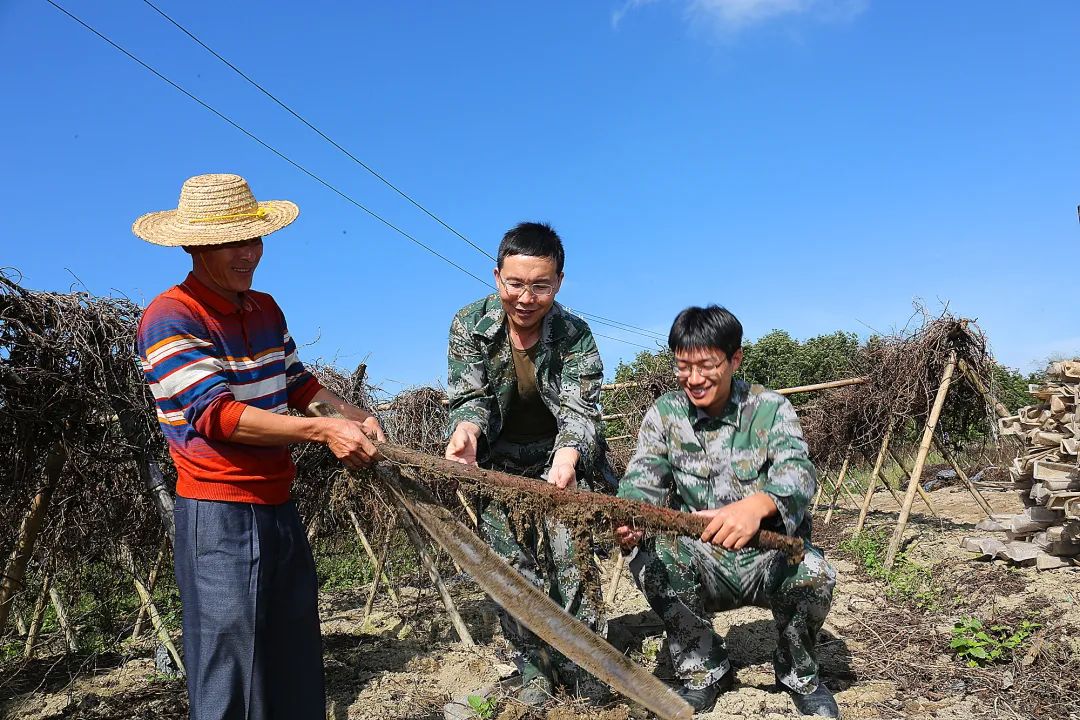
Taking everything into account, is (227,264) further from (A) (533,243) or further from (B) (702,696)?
(B) (702,696)

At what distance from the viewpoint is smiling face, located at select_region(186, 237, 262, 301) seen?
2725 mm

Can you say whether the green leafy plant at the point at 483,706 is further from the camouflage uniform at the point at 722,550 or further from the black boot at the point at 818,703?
the black boot at the point at 818,703

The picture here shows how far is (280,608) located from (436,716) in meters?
1.54

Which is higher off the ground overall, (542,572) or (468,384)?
(468,384)

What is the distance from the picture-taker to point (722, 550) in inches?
143

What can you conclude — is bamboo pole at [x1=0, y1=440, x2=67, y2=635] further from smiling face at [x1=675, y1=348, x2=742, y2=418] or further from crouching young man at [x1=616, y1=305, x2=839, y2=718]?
smiling face at [x1=675, y1=348, x2=742, y2=418]

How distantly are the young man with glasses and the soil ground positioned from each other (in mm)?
503

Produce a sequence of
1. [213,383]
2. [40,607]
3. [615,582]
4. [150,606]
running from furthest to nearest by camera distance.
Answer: [615,582] → [40,607] → [150,606] → [213,383]

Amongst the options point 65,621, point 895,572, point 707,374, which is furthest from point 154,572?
point 895,572

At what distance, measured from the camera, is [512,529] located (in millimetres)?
3939

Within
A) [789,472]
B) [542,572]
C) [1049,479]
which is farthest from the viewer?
[1049,479]

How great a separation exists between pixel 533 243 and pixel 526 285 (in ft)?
A: 0.65

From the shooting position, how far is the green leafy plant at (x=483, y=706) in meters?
3.86

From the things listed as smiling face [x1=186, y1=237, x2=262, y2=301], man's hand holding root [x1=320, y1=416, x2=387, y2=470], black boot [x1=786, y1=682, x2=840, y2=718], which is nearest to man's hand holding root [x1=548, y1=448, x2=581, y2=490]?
man's hand holding root [x1=320, y1=416, x2=387, y2=470]
